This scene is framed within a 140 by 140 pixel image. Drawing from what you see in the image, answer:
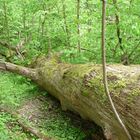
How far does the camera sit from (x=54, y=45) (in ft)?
36.4

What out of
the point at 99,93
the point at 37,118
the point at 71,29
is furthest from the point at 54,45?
the point at 99,93

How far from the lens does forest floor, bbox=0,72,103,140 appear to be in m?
6.19

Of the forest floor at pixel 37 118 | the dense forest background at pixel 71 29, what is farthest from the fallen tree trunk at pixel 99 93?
the dense forest background at pixel 71 29

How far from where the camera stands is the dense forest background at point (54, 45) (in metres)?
6.64

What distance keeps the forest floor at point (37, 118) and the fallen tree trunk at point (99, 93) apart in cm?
37

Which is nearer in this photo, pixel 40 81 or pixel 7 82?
pixel 40 81

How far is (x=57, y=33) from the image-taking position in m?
10.5

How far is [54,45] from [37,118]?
4509 millimetres

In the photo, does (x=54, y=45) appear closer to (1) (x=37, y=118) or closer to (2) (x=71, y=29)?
(2) (x=71, y=29)

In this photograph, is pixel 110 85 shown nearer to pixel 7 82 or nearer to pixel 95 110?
pixel 95 110

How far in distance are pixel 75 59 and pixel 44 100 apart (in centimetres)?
148

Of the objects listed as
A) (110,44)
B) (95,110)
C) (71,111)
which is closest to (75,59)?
(110,44)

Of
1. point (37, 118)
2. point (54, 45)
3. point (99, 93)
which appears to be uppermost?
point (99, 93)

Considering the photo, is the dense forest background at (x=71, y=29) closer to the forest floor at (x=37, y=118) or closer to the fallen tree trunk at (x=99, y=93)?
the fallen tree trunk at (x=99, y=93)
